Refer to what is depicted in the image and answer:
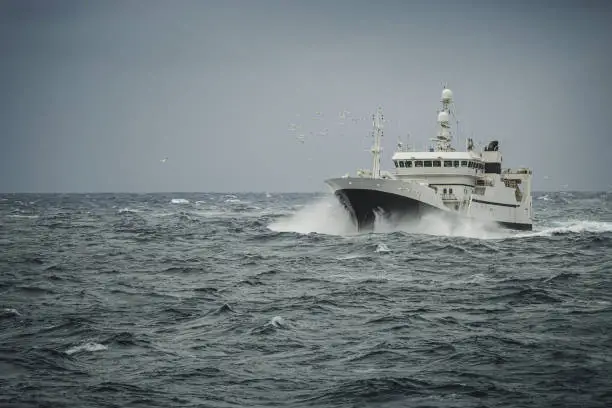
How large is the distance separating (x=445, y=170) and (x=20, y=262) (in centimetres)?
3311

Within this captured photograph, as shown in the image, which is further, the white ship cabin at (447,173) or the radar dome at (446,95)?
the radar dome at (446,95)

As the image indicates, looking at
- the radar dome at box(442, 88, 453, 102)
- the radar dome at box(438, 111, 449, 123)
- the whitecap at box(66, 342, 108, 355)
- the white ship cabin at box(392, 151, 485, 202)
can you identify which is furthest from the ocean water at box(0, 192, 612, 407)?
the radar dome at box(442, 88, 453, 102)

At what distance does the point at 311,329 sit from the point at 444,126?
149 ft

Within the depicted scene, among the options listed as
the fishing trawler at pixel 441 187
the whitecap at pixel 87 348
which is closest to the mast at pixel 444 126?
the fishing trawler at pixel 441 187

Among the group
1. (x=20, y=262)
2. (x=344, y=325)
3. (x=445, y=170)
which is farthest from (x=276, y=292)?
(x=445, y=170)

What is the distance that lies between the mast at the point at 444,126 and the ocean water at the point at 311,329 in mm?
20827

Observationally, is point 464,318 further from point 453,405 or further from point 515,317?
point 453,405

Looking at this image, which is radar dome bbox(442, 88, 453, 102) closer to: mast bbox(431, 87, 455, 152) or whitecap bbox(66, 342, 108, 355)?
mast bbox(431, 87, 455, 152)

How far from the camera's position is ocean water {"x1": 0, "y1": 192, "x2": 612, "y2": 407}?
15695 mm

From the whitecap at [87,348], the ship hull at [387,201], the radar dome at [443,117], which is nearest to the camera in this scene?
the whitecap at [87,348]

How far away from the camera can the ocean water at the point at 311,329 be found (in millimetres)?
15695

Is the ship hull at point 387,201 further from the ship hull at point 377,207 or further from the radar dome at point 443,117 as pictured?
the radar dome at point 443,117

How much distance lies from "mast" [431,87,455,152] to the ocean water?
20.8 m

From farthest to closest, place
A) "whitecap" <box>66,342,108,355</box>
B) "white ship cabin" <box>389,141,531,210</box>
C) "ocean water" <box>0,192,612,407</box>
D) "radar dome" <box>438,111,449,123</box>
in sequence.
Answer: "radar dome" <box>438,111,449,123</box> → "white ship cabin" <box>389,141,531,210</box> → "whitecap" <box>66,342,108,355</box> → "ocean water" <box>0,192,612,407</box>
